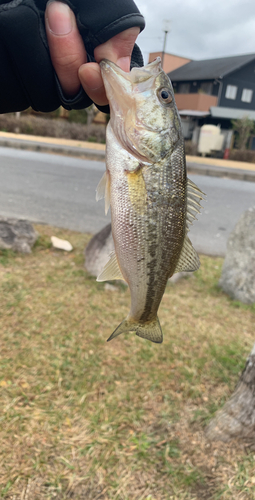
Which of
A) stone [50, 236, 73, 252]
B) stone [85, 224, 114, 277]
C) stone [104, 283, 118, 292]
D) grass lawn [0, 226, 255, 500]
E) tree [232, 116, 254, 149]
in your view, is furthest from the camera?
tree [232, 116, 254, 149]

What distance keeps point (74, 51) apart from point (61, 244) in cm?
398

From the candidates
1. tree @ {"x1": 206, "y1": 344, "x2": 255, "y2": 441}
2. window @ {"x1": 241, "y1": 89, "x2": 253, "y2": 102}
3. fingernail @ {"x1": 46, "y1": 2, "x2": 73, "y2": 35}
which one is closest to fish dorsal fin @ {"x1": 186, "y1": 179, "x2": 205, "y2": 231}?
fingernail @ {"x1": 46, "y1": 2, "x2": 73, "y2": 35}

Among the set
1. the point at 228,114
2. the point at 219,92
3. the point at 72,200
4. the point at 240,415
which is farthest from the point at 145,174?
the point at 219,92

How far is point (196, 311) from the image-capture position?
4.23 metres

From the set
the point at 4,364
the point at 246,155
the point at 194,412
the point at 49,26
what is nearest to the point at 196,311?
the point at 194,412

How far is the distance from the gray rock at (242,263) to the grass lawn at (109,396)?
1.25ft

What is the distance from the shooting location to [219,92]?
33.8m

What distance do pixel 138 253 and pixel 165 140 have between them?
0.47 metres

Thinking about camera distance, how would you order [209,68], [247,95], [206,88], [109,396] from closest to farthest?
[109,396], [206,88], [247,95], [209,68]

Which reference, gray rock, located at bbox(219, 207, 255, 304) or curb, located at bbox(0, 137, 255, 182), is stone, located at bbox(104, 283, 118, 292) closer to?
gray rock, located at bbox(219, 207, 255, 304)

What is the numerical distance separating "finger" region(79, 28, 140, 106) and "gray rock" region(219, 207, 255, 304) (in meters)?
3.60

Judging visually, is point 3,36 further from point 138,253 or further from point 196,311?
point 196,311

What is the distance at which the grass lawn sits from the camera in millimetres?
2348

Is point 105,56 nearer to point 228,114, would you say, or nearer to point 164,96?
point 164,96
